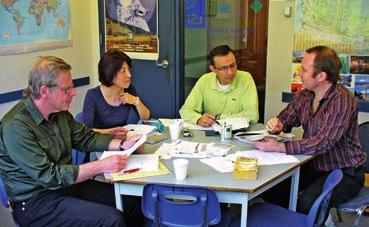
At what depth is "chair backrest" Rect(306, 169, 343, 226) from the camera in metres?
1.96

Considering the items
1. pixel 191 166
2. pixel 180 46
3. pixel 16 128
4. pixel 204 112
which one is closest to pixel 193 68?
pixel 180 46

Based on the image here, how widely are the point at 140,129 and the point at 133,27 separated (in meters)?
1.77

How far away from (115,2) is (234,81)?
5.59 feet

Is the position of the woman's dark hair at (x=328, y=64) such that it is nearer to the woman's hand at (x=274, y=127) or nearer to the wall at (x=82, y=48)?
the woman's hand at (x=274, y=127)

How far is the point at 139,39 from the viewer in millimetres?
4211

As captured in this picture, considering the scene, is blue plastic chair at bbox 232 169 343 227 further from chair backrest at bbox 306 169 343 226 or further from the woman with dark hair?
the woman with dark hair

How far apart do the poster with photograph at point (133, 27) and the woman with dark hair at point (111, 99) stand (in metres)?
1.21

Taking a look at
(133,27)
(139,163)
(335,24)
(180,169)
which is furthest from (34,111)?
(335,24)

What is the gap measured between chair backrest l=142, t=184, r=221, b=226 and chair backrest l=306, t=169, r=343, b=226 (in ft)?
1.51

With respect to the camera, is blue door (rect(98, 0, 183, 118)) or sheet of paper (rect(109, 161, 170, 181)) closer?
sheet of paper (rect(109, 161, 170, 181))

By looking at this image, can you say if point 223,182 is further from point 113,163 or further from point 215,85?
point 215,85

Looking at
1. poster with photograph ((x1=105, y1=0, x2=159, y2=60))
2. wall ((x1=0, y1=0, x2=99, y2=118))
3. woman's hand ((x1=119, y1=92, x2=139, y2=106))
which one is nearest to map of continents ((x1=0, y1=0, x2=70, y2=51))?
wall ((x1=0, y1=0, x2=99, y2=118))

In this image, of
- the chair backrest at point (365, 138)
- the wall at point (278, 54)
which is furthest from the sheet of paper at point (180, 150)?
the wall at point (278, 54)

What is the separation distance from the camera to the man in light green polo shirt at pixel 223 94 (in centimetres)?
307
